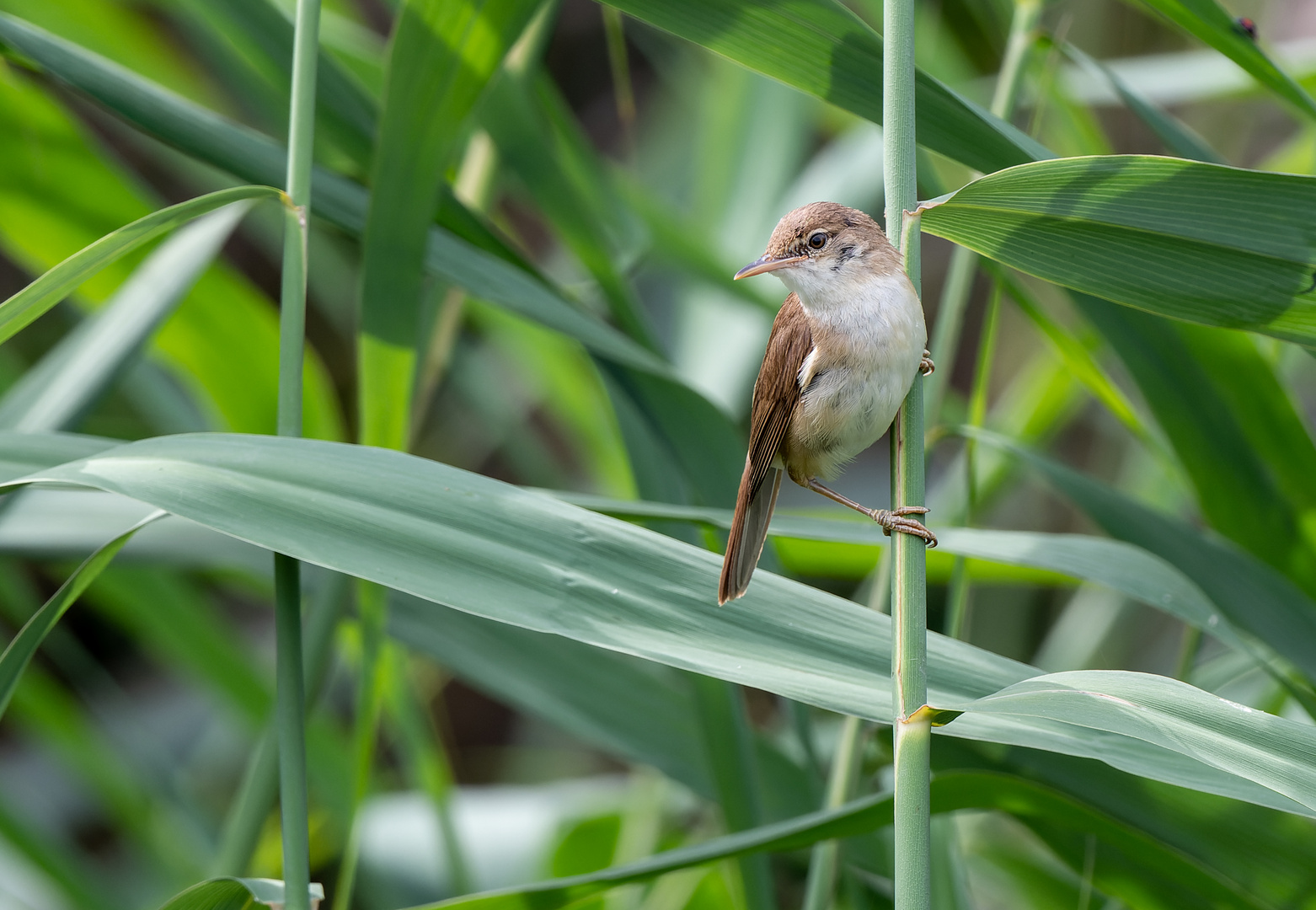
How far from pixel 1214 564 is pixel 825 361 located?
554 mm

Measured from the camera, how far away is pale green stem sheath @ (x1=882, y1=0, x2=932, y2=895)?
588mm

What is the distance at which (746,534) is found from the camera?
32.3 inches

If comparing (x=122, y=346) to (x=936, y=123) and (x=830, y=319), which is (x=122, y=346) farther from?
(x=936, y=123)

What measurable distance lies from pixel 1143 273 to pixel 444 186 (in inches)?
26.0

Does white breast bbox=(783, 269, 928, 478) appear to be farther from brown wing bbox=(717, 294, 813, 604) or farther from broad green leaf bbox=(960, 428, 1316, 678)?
broad green leaf bbox=(960, 428, 1316, 678)

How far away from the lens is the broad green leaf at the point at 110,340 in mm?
1054

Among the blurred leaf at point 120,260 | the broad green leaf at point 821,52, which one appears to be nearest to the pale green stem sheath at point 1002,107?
the broad green leaf at point 821,52

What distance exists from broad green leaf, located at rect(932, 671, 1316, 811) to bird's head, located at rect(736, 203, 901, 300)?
0.41 meters

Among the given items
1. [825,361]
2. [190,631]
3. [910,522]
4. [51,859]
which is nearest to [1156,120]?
[825,361]

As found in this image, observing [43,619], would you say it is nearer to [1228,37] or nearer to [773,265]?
[773,265]

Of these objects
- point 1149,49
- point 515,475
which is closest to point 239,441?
point 515,475

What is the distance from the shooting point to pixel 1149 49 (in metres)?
3.23

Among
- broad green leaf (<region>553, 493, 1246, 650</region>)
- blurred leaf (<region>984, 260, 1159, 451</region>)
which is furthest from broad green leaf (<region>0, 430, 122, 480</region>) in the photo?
blurred leaf (<region>984, 260, 1159, 451</region>)

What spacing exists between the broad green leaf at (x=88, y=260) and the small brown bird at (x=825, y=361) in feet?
1.48
